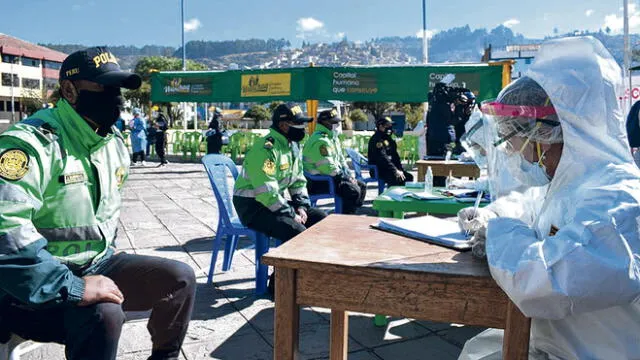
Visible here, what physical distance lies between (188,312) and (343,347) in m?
0.73

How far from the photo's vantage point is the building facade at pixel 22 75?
5556 cm

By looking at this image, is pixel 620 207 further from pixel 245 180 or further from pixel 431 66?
pixel 431 66

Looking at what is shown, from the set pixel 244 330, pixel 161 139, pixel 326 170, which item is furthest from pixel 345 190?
pixel 161 139

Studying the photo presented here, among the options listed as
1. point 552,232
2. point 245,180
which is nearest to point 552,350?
point 552,232

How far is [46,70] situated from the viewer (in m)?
75.2

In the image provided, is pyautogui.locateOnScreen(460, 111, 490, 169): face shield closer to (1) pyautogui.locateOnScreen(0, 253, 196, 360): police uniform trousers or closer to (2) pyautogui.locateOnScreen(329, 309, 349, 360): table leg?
(2) pyautogui.locateOnScreen(329, 309, 349, 360): table leg

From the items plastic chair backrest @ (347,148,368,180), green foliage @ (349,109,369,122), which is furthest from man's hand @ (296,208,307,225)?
green foliage @ (349,109,369,122)

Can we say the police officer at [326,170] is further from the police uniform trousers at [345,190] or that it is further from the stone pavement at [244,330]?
the stone pavement at [244,330]

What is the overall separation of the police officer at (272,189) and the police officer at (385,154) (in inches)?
145

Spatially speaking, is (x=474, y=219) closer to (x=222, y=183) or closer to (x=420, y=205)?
(x=420, y=205)

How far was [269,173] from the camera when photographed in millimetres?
4316

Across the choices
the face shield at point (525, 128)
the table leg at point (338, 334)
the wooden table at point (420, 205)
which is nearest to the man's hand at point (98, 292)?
the table leg at point (338, 334)

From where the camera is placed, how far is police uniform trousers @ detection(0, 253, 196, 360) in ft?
6.53

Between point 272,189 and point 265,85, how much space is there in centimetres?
999
